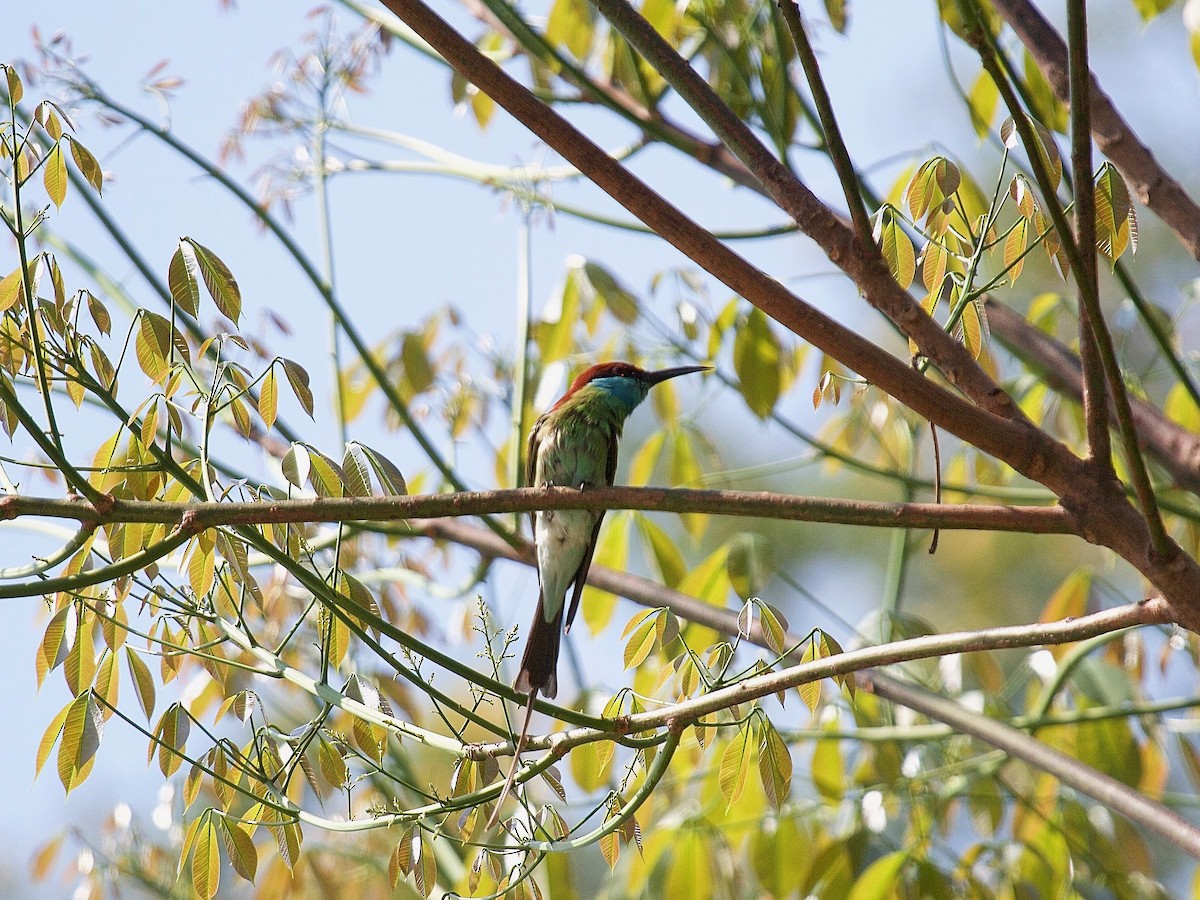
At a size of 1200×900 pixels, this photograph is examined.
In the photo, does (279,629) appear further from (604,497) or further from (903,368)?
(903,368)

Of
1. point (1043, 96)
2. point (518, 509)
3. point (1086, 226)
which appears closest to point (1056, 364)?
point (1043, 96)

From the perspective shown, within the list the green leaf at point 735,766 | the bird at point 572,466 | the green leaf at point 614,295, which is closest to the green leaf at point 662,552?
the bird at point 572,466

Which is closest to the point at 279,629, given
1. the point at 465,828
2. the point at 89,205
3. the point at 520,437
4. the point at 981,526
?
the point at 520,437

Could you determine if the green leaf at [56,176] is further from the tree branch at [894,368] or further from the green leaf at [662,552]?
the green leaf at [662,552]

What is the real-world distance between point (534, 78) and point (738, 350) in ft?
3.13

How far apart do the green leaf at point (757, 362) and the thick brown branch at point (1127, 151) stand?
800mm

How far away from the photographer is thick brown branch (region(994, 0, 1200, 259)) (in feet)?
7.48

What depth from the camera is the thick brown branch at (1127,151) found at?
2.28m

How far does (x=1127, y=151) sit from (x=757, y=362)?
890 mm

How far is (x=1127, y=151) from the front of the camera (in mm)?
2303

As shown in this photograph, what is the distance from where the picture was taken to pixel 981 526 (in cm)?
162

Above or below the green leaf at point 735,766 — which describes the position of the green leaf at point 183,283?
above

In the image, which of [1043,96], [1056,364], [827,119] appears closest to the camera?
[827,119]

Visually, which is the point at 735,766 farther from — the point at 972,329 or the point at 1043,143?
the point at 1043,143
